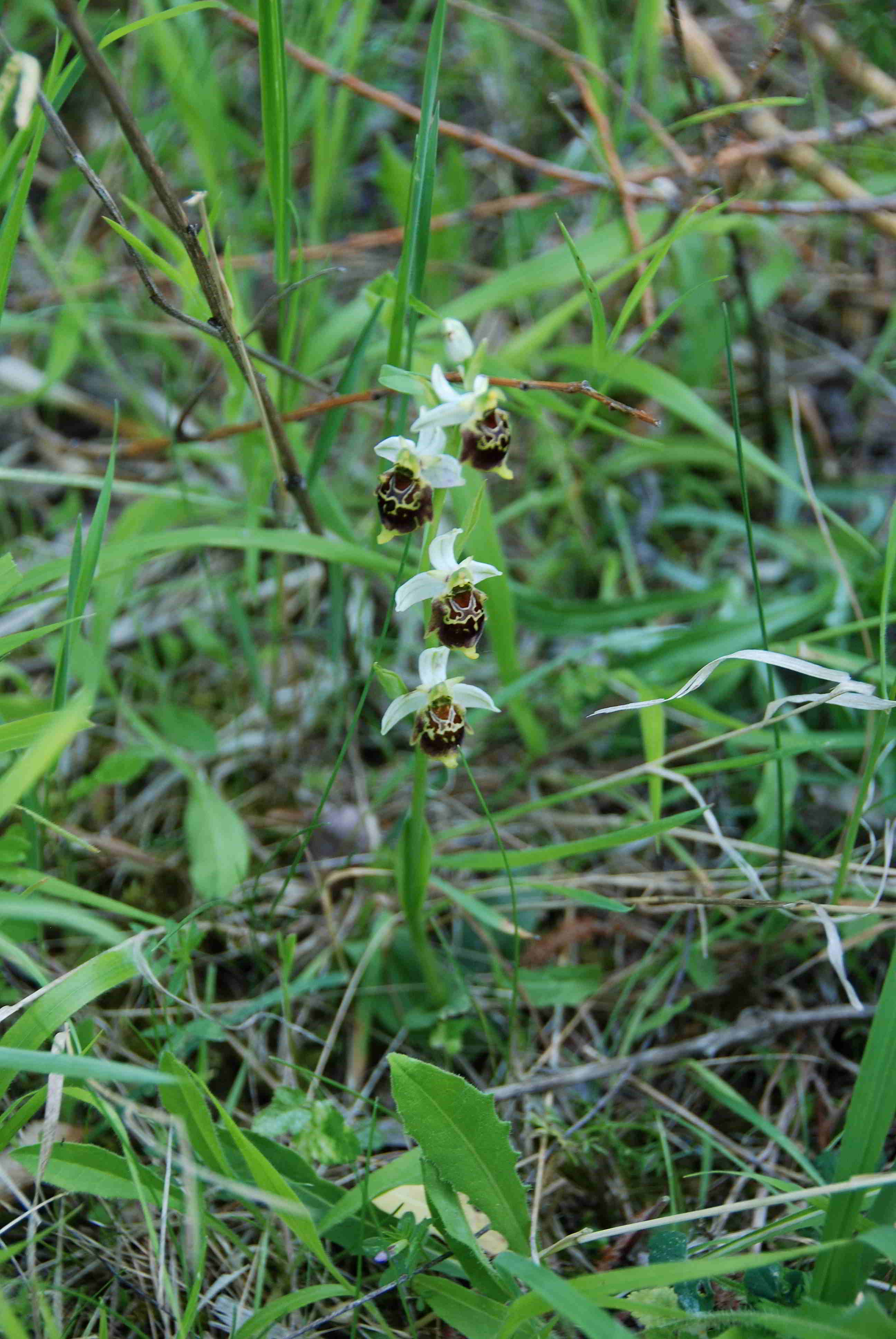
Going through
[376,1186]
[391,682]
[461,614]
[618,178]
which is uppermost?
[618,178]

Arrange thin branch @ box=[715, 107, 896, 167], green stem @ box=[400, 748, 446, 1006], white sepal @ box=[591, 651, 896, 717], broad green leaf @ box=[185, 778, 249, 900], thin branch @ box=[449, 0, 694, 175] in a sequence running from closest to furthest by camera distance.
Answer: white sepal @ box=[591, 651, 896, 717], green stem @ box=[400, 748, 446, 1006], broad green leaf @ box=[185, 778, 249, 900], thin branch @ box=[449, 0, 694, 175], thin branch @ box=[715, 107, 896, 167]

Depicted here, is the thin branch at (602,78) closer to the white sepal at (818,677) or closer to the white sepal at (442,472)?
the white sepal at (442,472)

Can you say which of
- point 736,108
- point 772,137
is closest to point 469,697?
point 736,108

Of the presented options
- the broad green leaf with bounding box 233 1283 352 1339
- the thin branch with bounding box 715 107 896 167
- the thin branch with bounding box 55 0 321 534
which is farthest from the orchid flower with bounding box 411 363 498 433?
the thin branch with bounding box 715 107 896 167

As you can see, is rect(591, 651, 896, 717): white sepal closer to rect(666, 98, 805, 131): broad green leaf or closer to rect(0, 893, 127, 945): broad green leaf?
rect(0, 893, 127, 945): broad green leaf

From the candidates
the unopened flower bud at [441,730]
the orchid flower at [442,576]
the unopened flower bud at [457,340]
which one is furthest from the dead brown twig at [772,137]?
the unopened flower bud at [441,730]

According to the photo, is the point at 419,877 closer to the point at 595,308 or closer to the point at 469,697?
the point at 469,697

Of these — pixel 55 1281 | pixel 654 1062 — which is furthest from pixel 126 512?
pixel 654 1062
